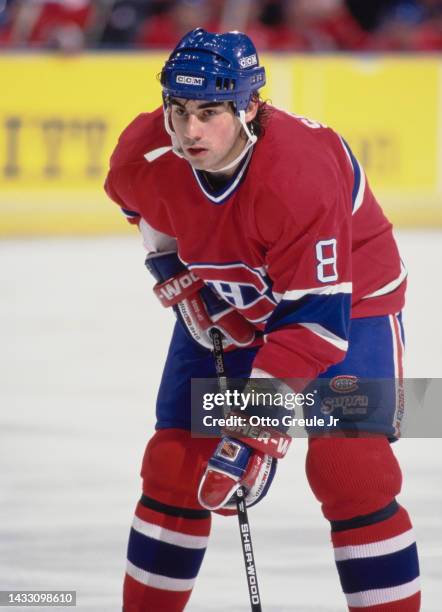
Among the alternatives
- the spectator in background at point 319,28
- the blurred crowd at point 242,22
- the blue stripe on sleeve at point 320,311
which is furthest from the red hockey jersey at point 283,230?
the spectator in background at point 319,28

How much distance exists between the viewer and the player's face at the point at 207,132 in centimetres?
247

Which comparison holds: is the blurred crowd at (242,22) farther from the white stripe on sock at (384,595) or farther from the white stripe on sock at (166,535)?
the white stripe on sock at (384,595)

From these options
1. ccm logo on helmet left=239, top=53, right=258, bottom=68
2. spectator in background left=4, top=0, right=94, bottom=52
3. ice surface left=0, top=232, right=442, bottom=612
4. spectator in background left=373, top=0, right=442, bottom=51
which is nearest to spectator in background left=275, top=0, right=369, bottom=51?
spectator in background left=373, top=0, right=442, bottom=51

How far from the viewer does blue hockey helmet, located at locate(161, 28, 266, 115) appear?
8.04 feet

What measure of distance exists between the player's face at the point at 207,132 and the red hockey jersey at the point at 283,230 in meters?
0.05

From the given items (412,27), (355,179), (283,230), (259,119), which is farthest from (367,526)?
(412,27)

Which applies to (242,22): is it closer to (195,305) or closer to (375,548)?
(195,305)

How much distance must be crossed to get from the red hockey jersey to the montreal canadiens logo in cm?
11

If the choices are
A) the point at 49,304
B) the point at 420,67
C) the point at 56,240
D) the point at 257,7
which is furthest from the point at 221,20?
the point at 49,304

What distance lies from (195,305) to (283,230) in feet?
1.44

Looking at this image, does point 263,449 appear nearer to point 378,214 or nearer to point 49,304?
point 378,214

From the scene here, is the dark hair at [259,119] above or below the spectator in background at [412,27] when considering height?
above

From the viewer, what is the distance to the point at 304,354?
8.02 ft

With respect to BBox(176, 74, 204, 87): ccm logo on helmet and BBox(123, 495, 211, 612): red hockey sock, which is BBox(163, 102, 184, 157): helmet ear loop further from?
BBox(123, 495, 211, 612): red hockey sock
